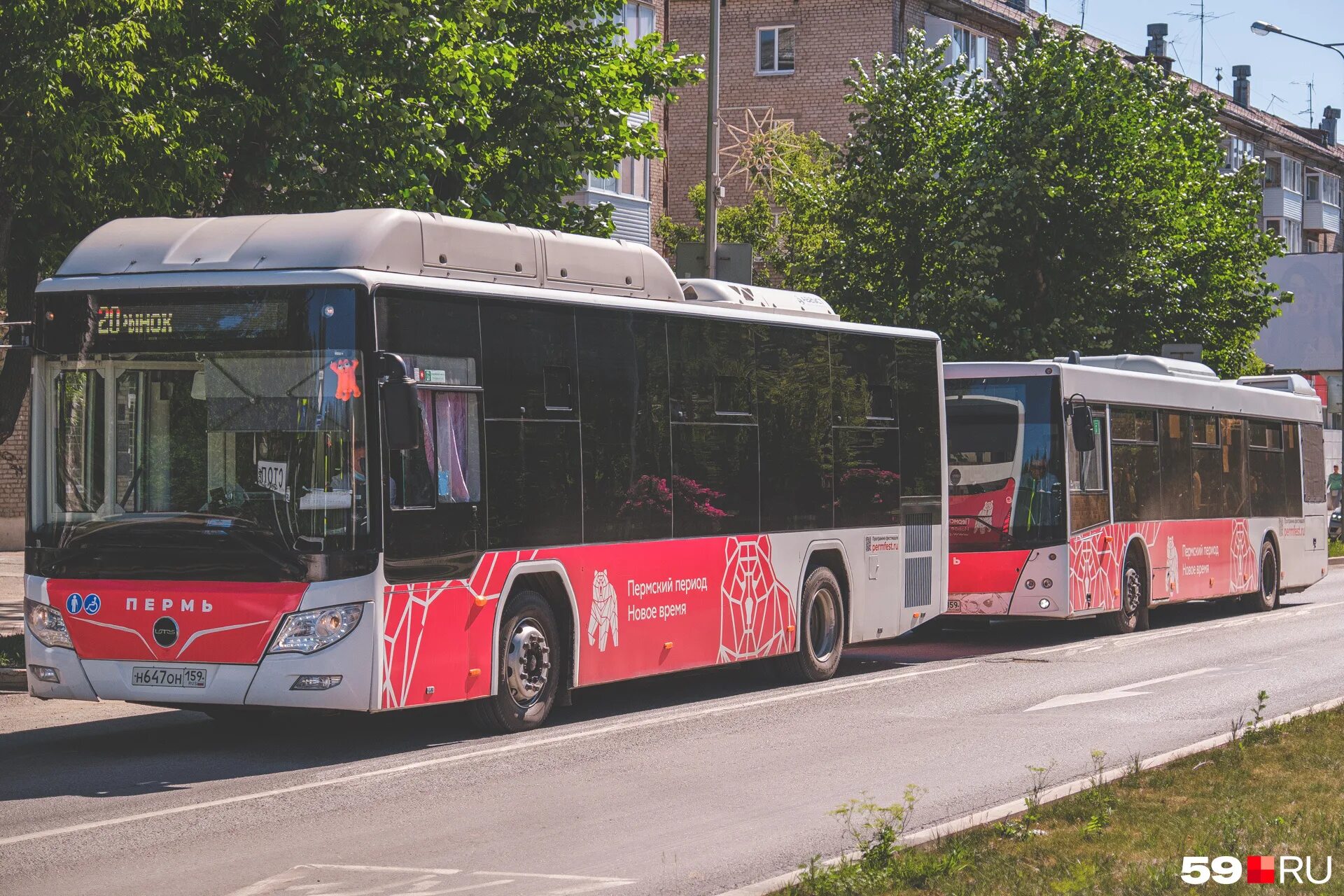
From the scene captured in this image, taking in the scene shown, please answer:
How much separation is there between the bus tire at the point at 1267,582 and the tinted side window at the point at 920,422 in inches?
407

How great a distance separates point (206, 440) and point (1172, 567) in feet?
49.6

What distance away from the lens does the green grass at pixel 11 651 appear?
15.0 m

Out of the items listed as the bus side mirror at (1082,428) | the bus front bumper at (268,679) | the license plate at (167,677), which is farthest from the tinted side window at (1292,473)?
the license plate at (167,677)

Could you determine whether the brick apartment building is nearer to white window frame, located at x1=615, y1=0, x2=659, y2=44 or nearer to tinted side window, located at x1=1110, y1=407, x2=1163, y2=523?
white window frame, located at x1=615, y1=0, x2=659, y2=44

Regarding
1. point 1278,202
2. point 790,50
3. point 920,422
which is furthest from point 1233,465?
point 1278,202

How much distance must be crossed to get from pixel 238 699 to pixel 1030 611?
1086cm

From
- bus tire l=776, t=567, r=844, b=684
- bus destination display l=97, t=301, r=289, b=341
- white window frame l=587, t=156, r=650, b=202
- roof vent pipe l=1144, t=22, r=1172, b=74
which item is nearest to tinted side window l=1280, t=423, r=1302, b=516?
bus tire l=776, t=567, r=844, b=684

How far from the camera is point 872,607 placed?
55.7 feet

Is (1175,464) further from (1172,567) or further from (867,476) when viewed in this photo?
(867,476)

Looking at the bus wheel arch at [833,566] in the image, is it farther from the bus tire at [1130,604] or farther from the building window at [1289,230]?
the building window at [1289,230]

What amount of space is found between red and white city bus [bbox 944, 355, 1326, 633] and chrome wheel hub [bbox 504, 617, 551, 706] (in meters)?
8.26

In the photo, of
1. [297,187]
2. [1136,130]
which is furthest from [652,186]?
[297,187]

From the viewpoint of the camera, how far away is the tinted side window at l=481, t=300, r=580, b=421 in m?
12.1

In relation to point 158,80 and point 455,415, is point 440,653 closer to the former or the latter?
point 455,415
